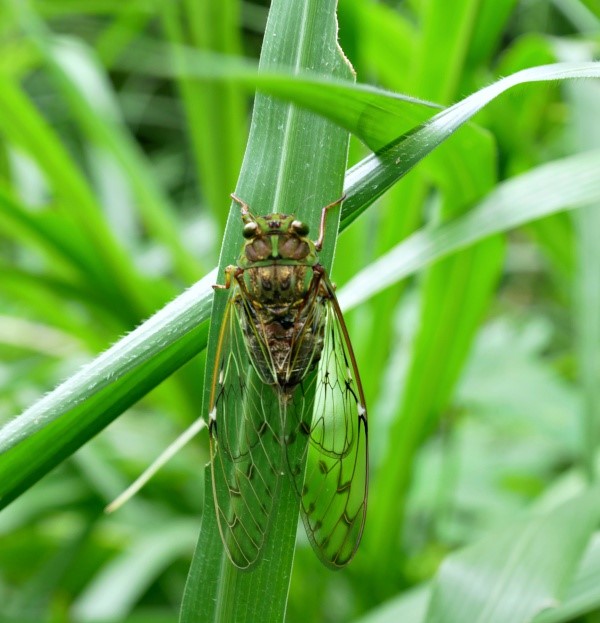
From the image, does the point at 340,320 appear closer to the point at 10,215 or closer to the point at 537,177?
the point at 537,177

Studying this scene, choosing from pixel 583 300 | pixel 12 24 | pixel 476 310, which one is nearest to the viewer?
pixel 583 300

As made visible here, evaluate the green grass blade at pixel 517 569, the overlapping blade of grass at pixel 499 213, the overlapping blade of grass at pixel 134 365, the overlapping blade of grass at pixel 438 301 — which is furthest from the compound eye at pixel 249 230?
the green grass blade at pixel 517 569

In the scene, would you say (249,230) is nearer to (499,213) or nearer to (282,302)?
(282,302)

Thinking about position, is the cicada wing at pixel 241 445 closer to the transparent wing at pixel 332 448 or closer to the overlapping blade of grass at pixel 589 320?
the transparent wing at pixel 332 448

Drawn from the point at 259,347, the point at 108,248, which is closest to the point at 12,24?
the point at 108,248

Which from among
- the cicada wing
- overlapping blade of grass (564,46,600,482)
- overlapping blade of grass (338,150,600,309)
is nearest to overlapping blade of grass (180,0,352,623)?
the cicada wing

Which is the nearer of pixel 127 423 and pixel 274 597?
pixel 274 597
